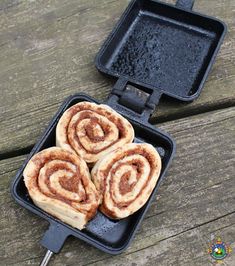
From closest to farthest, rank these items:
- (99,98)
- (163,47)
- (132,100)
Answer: (132,100) → (99,98) → (163,47)

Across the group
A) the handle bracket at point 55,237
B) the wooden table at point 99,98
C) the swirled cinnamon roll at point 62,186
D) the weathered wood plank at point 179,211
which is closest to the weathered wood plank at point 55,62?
the wooden table at point 99,98

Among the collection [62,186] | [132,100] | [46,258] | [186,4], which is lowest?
[46,258]

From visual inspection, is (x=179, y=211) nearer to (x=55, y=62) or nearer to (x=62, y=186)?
(x=62, y=186)

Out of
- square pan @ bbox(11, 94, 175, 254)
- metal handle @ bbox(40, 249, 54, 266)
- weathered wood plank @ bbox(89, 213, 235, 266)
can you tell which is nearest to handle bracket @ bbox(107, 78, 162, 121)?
square pan @ bbox(11, 94, 175, 254)

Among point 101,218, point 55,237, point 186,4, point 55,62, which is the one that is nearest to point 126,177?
point 101,218

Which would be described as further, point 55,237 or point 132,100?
point 132,100

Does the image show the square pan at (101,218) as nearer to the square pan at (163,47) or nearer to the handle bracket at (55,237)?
the handle bracket at (55,237)
